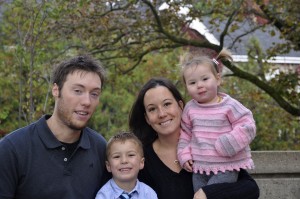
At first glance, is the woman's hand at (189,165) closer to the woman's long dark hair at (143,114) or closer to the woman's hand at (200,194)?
the woman's hand at (200,194)

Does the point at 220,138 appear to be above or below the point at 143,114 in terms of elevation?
below

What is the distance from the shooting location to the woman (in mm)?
3488

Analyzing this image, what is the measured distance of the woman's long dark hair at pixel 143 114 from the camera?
3.72 meters

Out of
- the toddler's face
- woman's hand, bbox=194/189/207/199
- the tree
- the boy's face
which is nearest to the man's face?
the boy's face

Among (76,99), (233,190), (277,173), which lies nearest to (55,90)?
(76,99)

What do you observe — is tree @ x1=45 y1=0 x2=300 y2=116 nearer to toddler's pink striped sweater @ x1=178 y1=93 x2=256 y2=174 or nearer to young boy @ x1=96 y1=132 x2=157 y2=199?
toddler's pink striped sweater @ x1=178 y1=93 x2=256 y2=174

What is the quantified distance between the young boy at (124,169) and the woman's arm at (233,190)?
37 centimetres

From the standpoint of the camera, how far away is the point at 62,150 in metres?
3.32

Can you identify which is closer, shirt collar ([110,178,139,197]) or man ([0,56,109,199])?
man ([0,56,109,199])

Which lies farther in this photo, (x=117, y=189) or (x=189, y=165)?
(x=189, y=165)

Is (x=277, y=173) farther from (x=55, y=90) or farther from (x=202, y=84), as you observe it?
(x=55, y=90)

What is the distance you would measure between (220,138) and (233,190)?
349mm

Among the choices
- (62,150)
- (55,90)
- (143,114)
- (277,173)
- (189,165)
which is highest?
(55,90)

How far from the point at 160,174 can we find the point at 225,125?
55cm
